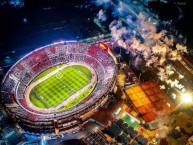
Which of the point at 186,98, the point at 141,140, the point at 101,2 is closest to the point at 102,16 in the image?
the point at 101,2

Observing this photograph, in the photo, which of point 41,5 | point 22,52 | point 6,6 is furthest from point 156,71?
point 6,6

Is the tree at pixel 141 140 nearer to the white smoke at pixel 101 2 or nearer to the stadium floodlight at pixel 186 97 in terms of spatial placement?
the stadium floodlight at pixel 186 97

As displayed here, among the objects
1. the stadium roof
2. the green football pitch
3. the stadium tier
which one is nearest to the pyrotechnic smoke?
the stadium roof

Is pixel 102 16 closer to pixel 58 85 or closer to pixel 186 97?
pixel 58 85

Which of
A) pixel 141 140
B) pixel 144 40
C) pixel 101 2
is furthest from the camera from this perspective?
pixel 101 2

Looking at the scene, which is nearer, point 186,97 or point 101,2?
point 186,97

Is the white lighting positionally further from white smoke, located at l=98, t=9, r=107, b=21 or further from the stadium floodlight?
white smoke, located at l=98, t=9, r=107, b=21

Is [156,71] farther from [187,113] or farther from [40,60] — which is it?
[40,60]
